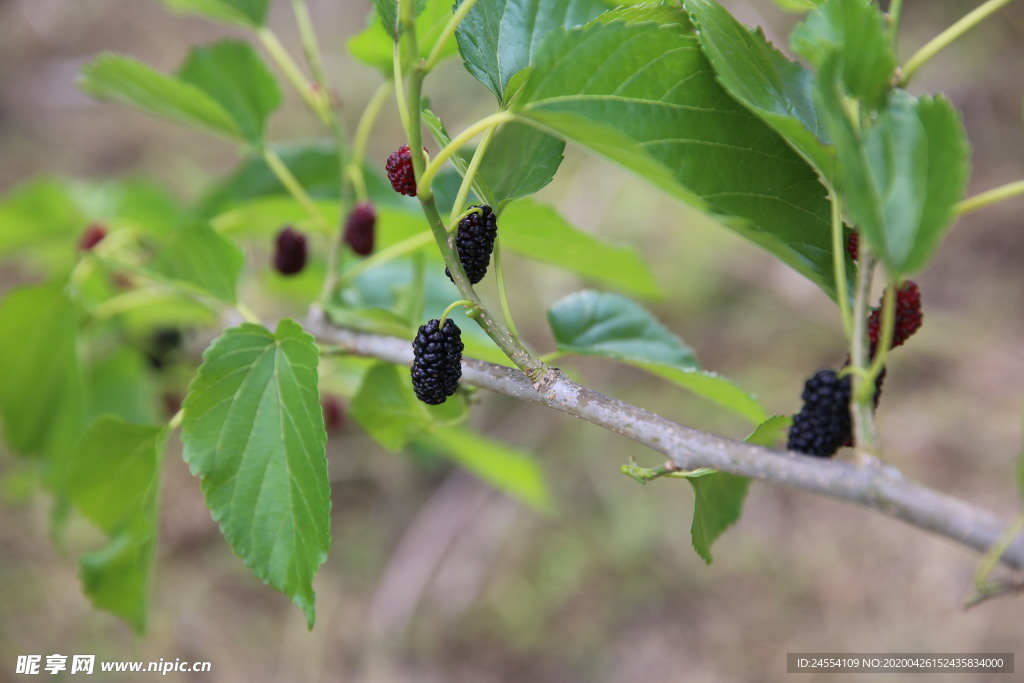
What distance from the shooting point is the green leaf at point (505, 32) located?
488 mm

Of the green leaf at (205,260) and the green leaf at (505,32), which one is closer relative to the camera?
the green leaf at (505,32)

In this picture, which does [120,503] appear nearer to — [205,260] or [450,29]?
[205,260]

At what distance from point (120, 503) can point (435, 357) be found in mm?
465

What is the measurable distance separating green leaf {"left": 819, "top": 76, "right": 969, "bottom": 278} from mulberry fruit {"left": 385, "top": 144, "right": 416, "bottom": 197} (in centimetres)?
27

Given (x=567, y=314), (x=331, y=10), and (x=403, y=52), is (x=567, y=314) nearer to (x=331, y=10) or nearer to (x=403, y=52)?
(x=403, y=52)

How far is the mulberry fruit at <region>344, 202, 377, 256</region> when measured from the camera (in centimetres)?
76

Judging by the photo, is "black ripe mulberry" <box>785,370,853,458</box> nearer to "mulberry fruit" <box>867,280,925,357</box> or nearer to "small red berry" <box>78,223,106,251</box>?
"mulberry fruit" <box>867,280,925,357</box>

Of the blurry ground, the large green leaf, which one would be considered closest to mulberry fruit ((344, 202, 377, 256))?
the large green leaf

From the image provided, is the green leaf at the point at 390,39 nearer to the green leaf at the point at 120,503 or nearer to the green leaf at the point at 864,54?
the green leaf at the point at 864,54

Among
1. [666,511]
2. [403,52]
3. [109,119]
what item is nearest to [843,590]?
[666,511]

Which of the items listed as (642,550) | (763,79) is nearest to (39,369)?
(763,79)

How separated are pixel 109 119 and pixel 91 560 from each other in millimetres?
2517

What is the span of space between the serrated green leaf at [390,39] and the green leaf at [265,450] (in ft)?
0.83

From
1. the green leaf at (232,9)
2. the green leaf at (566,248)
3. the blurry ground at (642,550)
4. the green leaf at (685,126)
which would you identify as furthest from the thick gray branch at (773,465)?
the blurry ground at (642,550)
